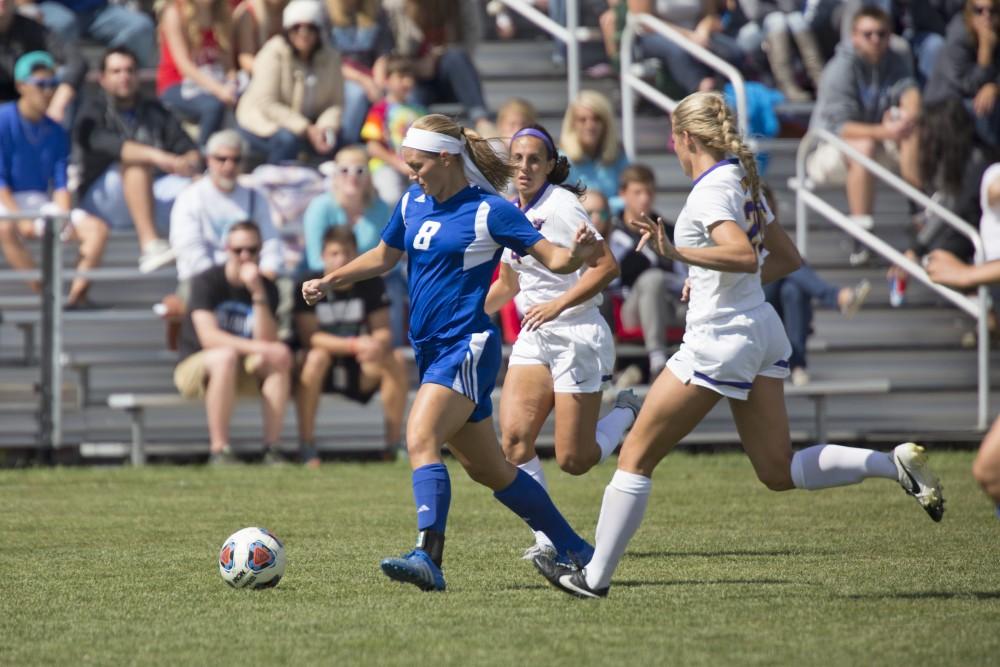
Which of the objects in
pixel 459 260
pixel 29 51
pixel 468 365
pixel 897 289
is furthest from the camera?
pixel 897 289

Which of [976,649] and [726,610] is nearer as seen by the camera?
[976,649]

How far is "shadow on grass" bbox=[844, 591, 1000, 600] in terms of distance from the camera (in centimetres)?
718

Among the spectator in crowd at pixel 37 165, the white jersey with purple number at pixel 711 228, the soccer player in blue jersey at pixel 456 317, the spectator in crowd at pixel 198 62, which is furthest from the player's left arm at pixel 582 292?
the spectator in crowd at pixel 198 62

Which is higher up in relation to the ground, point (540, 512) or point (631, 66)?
point (631, 66)

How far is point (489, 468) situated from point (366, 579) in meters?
0.83

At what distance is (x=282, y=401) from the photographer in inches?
558

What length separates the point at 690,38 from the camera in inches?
682

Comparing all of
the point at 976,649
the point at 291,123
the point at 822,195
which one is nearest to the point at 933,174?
the point at 822,195

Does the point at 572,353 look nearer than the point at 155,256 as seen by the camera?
Yes

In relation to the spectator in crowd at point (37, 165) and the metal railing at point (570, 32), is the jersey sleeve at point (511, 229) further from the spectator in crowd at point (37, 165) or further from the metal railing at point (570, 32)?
the metal railing at point (570, 32)

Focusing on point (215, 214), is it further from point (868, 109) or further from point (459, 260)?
point (459, 260)

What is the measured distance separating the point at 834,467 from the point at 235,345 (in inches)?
295

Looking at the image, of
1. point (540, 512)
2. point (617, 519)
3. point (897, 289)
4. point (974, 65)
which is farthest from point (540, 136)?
point (974, 65)

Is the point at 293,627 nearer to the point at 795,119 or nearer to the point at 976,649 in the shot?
the point at 976,649
